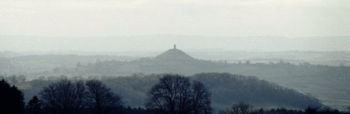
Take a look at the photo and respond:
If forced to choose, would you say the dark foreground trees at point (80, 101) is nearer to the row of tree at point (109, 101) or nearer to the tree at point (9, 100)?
the row of tree at point (109, 101)

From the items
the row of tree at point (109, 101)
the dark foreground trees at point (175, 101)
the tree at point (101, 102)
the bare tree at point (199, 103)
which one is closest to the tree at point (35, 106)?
the row of tree at point (109, 101)

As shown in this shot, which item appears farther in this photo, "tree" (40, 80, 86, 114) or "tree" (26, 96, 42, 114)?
"tree" (40, 80, 86, 114)

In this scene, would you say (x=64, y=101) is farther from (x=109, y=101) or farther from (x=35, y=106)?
(x=109, y=101)

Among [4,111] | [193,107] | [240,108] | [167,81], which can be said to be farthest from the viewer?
[240,108]

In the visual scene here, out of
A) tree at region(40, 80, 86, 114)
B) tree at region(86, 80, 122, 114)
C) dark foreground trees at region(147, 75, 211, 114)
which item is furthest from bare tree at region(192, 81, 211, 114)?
tree at region(40, 80, 86, 114)

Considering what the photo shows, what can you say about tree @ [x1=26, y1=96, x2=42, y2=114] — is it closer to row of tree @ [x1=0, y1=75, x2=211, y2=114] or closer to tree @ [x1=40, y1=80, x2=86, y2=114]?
row of tree @ [x1=0, y1=75, x2=211, y2=114]

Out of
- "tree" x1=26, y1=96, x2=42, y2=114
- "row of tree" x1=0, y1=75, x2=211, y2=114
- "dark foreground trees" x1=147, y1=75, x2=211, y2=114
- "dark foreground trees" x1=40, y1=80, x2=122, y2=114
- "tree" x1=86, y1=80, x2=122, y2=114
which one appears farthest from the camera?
"dark foreground trees" x1=40, y1=80, x2=122, y2=114

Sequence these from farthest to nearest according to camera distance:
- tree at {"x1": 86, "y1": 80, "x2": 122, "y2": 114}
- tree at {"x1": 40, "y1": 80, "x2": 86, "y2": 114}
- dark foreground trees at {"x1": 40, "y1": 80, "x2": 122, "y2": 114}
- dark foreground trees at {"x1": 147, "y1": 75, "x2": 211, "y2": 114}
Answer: tree at {"x1": 40, "y1": 80, "x2": 86, "y2": 114}, dark foreground trees at {"x1": 40, "y1": 80, "x2": 122, "y2": 114}, tree at {"x1": 86, "y1": 80, "x2": 122, "y2": 114}, dark foreground trees at {"x1": 147, "y1": 75, "x2": 211, "y2": 114}

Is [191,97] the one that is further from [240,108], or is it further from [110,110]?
[240,108]

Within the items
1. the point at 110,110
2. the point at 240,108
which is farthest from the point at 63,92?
the point at 240,108

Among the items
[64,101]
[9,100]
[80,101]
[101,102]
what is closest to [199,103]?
[101,102]

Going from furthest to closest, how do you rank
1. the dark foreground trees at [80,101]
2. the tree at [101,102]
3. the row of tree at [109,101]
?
the dark foreground trees at [80,101] → the tree at [101,102] → the row of tree at [109,101]
